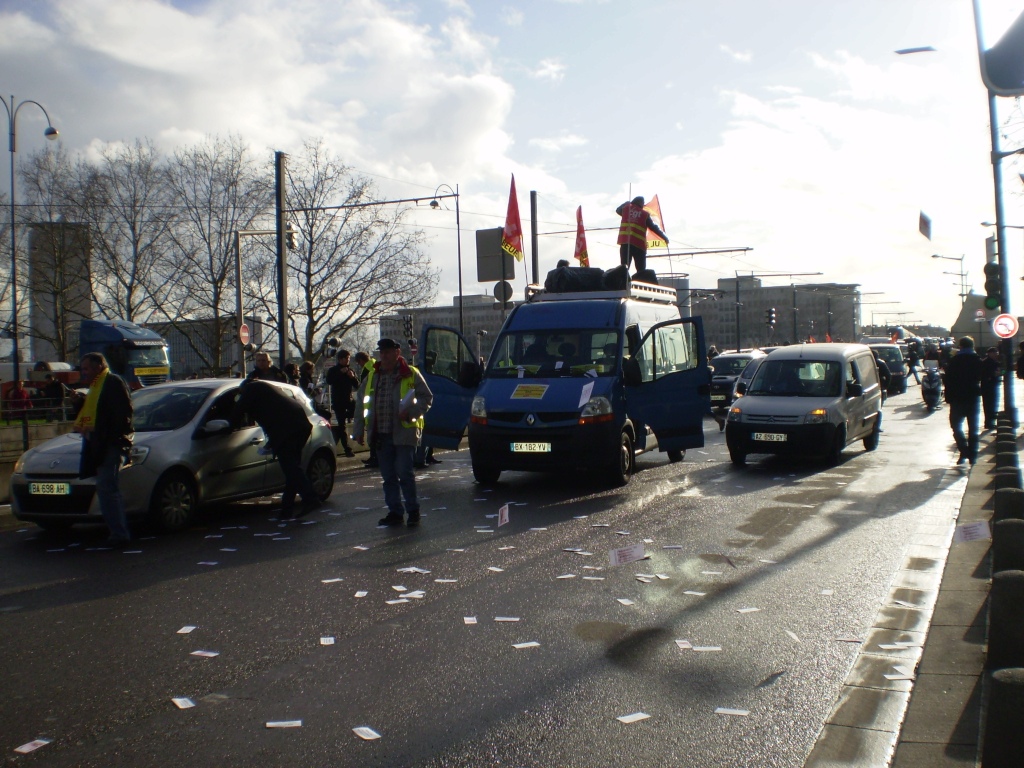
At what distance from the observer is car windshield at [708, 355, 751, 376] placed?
30.5 m

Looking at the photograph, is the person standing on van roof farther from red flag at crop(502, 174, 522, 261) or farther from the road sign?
the road sign

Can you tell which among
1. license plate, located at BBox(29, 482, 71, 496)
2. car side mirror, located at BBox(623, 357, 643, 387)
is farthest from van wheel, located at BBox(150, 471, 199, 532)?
car side mirror, located at BBox(623, 357, 643, 387)

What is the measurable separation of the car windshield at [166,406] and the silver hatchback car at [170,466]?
10 mm

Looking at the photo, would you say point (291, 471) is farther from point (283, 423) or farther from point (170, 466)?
point (170, 466)

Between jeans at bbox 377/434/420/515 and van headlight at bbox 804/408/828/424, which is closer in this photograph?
jeans at bbox 377/434/420/515

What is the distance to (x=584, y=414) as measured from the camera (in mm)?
12344

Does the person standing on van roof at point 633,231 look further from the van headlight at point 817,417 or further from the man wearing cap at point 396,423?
the man wearing cap at point 396,423

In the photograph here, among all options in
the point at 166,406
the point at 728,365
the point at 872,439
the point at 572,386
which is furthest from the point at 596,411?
the point at 728,365

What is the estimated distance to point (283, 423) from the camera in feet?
34.0

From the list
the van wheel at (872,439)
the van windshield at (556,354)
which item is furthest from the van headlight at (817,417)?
the van windshield at (556,354)

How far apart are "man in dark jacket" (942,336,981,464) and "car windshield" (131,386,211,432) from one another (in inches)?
412

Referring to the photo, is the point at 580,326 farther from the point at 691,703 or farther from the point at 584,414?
the point at 691,703

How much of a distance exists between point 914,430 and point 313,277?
995 inches

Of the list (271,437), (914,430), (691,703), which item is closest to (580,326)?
(271,437)
